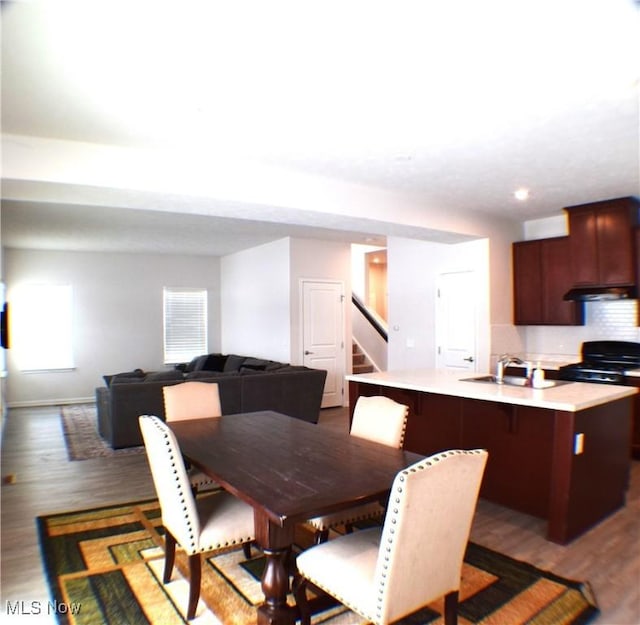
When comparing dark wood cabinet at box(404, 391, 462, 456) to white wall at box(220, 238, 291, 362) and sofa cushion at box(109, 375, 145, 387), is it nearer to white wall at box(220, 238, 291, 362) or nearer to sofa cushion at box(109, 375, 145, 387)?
sofa cushion at box(109, 375, 145, 387)

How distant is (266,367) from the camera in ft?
21.8

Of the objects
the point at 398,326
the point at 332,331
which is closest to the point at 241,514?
the point at 398,326

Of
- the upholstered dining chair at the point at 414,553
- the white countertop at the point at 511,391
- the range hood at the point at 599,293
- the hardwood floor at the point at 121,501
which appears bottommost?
the hardwood floor at the point at 121,501

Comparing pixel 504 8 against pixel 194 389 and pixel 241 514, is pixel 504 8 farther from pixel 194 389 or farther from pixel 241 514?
pixel 194 389

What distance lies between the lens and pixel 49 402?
8.36m

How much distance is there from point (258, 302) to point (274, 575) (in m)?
6.50

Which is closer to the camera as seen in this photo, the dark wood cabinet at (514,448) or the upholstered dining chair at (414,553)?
the upholstered dining chair at (414,553)

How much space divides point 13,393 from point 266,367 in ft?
15.3

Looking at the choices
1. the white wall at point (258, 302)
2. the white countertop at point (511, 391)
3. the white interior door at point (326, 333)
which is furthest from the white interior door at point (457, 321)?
the white wall at point (258, 302)

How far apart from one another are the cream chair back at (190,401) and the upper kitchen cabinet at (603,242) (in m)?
4.17

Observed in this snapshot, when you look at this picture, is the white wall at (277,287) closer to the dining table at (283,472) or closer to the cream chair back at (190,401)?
the cream chair back at (190,401)

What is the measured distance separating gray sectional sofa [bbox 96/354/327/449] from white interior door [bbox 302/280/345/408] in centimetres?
94

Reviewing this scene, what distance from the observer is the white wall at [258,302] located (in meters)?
7.50

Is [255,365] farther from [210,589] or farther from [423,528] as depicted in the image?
[423,528]
